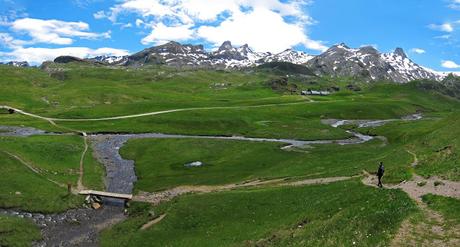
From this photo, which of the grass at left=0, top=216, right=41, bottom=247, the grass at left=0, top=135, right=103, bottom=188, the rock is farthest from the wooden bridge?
the grass at left=0, top=216, right=41, bottom=247

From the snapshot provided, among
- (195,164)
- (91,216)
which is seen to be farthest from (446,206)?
(195,164)

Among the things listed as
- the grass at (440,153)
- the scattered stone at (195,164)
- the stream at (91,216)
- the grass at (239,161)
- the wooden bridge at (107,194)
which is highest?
the grass at (440,153)

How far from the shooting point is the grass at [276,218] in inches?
1491

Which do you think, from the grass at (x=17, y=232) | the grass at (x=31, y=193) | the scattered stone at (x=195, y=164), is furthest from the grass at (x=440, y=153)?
the grass at (x=31, y=193)

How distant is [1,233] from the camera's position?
54.2m

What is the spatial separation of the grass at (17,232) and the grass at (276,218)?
8680mm

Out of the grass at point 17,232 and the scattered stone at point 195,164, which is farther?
the scattered stone at point 195,164

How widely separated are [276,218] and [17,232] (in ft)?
100

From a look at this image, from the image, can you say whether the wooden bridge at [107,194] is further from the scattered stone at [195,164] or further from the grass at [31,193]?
the scattered stone at [195,164]

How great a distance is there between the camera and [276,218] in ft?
171

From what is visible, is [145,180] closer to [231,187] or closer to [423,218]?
[231,187]

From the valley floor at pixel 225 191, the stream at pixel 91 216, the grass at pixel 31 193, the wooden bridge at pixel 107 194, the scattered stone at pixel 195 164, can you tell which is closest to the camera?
the valley floor at pixel 225 191

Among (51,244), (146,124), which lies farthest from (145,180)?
(146,124)

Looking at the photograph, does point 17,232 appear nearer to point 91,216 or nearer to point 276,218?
point 91,216
